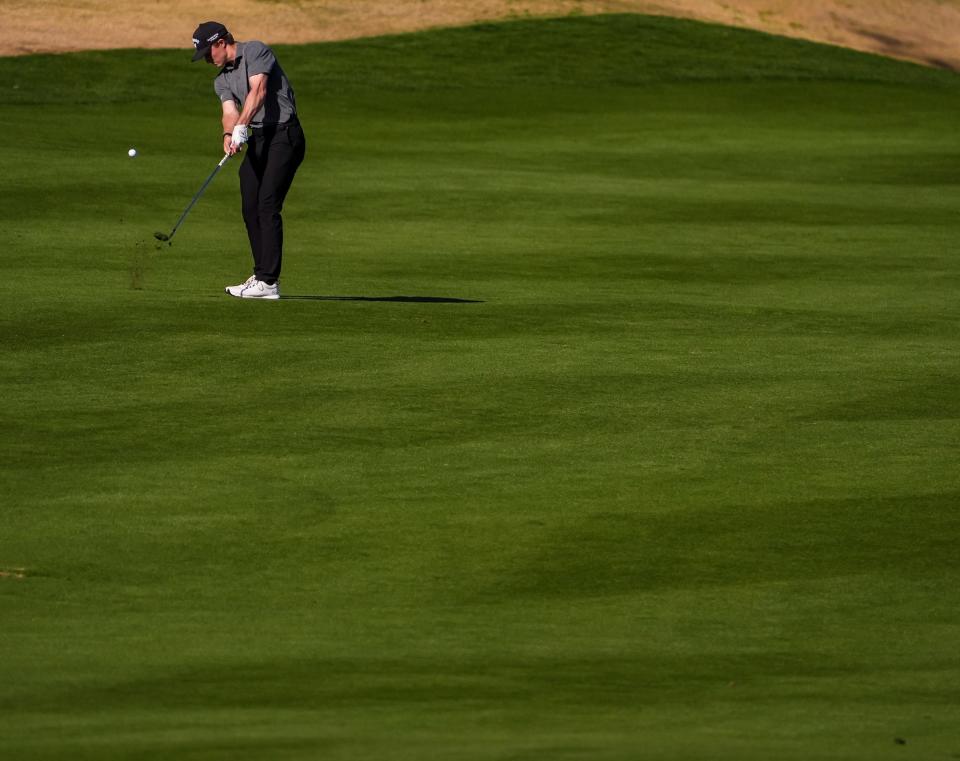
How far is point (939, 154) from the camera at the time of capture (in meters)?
26.2

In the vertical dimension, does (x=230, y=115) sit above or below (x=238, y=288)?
above

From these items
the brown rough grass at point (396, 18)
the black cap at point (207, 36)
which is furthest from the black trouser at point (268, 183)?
the brown rough grass at point (396, 18)

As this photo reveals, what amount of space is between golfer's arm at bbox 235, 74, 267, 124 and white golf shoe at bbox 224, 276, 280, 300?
136 centimetres

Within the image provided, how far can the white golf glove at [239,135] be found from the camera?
14250mm

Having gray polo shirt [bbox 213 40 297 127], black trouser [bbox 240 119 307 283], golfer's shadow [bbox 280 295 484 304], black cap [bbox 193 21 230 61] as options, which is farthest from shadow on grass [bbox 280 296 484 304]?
black cap [bbox 193 21 230 61]

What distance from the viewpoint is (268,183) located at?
49.4ft

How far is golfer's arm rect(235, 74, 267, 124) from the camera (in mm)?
14391

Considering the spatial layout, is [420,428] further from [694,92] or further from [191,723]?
[694,92]

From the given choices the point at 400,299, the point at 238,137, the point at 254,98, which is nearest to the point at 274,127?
the point at 254,98

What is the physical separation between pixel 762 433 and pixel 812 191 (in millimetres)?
11719

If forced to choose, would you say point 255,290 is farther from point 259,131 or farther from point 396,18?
point 396,18

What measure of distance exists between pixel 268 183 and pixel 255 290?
32.7 inches

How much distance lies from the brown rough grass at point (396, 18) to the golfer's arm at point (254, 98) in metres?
17.5

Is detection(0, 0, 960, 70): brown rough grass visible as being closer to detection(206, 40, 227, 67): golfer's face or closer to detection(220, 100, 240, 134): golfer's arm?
detection(220, 100, 240, 134): golfer's arm
